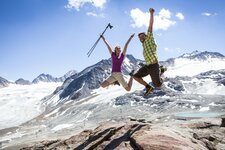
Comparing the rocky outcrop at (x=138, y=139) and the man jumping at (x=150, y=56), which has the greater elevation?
the man jumping at (x=150, y=56)

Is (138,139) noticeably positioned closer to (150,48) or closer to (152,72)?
(152,72)

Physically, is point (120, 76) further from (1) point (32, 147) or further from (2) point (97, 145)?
(1) point (32, 147)

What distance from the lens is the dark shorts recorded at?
1714cm

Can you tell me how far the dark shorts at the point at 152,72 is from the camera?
1714 cm

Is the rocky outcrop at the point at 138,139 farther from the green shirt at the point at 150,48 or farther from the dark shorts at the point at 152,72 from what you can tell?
the green shirt at the point at 150,48

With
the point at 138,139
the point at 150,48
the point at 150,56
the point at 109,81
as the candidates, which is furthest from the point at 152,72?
the point at 138,139

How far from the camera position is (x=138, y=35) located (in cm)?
1670

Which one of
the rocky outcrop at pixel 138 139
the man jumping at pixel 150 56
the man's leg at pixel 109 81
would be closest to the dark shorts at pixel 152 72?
the man jumping at pixel 150 56

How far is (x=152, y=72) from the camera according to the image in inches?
679

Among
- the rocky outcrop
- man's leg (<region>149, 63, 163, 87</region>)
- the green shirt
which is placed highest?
the green shirt

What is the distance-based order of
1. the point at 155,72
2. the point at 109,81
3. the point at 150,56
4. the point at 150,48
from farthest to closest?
1. the point at 109,81
2. the point at 155,72
3. the point at 150,56
4. the point at 150,48

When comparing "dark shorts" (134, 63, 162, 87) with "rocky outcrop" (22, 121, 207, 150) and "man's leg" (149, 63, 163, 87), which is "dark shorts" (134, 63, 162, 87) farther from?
"rocky outcrop" (22, 121, 207, 150)

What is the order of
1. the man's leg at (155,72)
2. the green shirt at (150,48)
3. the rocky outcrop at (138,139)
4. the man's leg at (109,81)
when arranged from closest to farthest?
the rocky outcrop at (138,139) → the green shirt at (150,48) → the man's leg at (155,72) → the man's leg at (109,81)

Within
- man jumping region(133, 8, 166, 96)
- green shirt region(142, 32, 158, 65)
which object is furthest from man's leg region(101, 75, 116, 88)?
green shirt region(142, 32, 158, 65)
